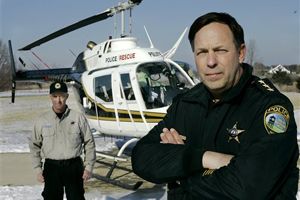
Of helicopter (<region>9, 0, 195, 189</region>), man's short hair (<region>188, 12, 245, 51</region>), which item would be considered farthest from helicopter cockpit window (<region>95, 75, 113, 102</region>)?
man's short hair (<region>188, 12, 245, 51</region>)

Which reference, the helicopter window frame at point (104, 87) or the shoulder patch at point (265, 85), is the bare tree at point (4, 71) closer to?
the helicopter window frame at point (104, 87)

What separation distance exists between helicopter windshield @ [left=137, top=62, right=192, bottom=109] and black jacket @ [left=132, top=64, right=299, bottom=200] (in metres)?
5.75

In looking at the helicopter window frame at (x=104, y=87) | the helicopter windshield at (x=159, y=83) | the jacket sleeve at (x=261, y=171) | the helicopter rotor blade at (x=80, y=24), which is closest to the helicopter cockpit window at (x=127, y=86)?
the helicopter windshield at (x=159, y=83)

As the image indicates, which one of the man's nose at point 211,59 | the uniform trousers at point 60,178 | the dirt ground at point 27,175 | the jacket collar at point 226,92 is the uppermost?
the man's nose at point 211,59

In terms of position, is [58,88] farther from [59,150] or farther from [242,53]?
[242,53]

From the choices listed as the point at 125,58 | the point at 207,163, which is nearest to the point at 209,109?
the point at 207,163

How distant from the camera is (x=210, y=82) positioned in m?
1.76

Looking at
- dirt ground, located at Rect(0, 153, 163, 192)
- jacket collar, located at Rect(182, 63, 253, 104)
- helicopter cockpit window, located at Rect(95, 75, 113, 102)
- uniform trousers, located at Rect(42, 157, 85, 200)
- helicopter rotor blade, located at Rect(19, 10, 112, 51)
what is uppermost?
helicopter rotor blade, located at Rect(19, 10, 112, 51)

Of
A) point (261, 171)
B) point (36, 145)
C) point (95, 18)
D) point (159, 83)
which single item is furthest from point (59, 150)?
point (95, 18)

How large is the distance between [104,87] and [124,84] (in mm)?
599

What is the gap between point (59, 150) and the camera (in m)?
4.41

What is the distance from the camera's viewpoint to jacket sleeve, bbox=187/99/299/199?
1.57 m

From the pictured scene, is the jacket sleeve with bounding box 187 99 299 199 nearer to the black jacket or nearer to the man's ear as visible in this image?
the black jacket

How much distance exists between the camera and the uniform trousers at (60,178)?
4395mm
